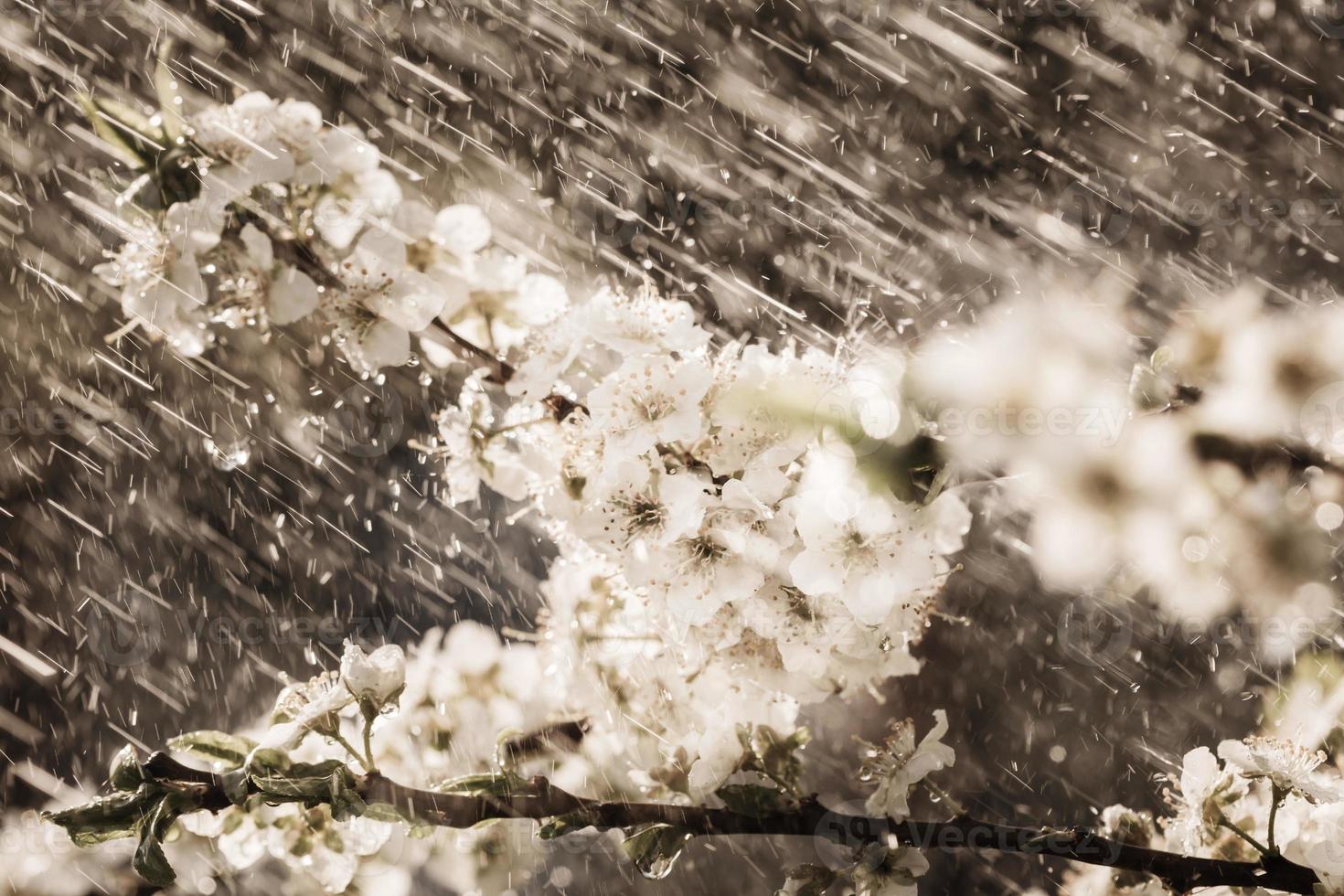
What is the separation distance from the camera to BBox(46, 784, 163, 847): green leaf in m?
0.50

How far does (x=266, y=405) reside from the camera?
1652mm

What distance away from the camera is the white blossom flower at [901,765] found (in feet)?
2.12

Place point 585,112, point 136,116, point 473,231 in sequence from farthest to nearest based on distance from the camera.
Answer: point 585,112 → point 473,231 → point 136,116

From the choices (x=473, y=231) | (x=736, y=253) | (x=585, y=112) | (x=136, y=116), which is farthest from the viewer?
(x=585, y=112)

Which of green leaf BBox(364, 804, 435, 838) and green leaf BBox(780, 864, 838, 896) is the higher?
green leaf BBox(780, 864, 838, 896)

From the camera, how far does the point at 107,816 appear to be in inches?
20.1

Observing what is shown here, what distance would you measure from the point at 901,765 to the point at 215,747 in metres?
0.47

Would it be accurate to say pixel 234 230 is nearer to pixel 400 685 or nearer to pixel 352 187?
pixel 352 187

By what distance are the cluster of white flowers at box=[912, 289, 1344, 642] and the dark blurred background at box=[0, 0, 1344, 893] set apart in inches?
24.4

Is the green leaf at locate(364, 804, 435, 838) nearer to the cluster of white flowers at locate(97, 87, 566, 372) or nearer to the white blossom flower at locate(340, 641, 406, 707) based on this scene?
the white blossom flower at locate(340, 641, 406, 707)

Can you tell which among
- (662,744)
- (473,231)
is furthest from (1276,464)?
(473,231)

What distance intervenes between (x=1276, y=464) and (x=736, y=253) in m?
1.02

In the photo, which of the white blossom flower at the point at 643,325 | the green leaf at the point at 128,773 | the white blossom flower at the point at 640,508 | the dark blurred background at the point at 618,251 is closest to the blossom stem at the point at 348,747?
the green leaf at the point at 128,773
